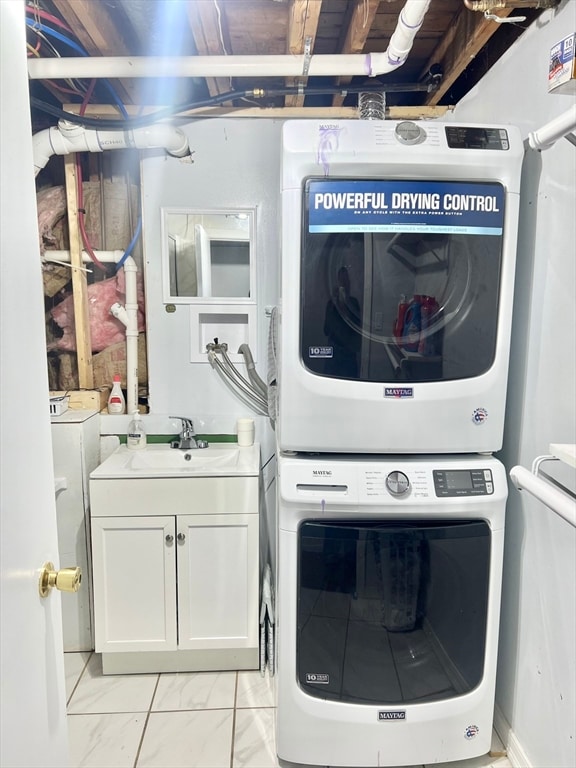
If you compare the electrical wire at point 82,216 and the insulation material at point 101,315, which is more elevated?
the electrical wire at point 82,216

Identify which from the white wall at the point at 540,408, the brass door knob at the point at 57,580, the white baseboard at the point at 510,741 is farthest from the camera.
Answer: the white baseboard at the point at 510,741

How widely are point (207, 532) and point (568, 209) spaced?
1607 millimetres

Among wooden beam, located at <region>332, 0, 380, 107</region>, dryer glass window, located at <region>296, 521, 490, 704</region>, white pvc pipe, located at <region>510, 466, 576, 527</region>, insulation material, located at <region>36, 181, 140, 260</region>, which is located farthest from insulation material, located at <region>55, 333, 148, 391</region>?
white pvc pipe, located at <region>510, 466, 576, 527</region>

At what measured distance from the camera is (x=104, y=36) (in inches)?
63.7

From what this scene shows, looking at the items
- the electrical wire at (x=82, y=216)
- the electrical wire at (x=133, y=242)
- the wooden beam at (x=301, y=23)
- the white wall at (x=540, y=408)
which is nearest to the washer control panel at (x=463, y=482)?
the white wall at (x=540, y=408)

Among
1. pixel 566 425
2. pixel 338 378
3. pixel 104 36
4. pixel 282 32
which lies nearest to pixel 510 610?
pixel 566 425

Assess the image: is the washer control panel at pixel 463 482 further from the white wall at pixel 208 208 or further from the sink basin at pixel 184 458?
the white wall at pixel 208 208

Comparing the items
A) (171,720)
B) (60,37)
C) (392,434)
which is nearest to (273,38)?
(60,37)

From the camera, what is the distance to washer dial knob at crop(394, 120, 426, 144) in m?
1.31

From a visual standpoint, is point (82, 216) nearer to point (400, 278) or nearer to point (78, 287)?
point (78, 287)

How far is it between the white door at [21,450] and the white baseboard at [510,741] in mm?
1394

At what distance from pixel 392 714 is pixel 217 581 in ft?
2.53

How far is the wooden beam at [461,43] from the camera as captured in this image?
145cm

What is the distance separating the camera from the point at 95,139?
198 cm
